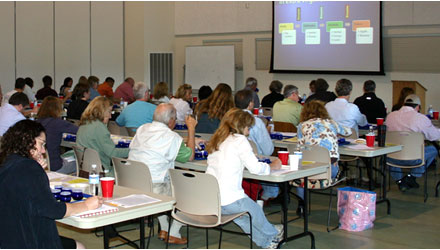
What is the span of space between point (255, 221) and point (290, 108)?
11.1 feet

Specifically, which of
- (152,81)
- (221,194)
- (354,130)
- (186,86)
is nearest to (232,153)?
(221,194)

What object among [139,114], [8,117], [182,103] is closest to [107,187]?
[8,117]

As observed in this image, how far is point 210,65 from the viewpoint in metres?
14.9

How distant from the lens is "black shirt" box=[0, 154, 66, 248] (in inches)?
113

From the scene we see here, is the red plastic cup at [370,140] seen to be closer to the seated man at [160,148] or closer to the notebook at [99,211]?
the seated man at [160,148]

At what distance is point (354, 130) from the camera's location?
6.80 meters

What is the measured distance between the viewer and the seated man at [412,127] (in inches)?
272

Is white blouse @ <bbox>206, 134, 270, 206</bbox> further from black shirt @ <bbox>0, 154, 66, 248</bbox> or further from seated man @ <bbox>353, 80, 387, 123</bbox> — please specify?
seated man @ <bbox>353, 80, 387, 123</bbox>

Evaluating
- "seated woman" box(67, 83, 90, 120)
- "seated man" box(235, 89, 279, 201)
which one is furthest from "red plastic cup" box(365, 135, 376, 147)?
"seated woman" box(67, 83, 90, 120)

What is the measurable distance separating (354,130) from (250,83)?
12.3 ft

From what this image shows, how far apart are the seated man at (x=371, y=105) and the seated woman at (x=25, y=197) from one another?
19.7 feet

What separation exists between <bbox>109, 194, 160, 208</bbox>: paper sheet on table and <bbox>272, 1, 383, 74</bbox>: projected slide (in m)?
9.12

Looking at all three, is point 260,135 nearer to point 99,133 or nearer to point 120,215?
point 99,133

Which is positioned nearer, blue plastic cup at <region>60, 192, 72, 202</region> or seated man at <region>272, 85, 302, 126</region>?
blue plastic cup at <region>60, 192, 72, 202</region>
